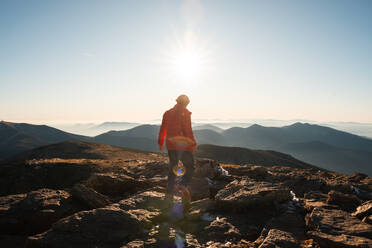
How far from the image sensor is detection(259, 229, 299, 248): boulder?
413 cm

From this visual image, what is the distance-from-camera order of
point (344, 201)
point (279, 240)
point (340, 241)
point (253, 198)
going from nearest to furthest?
1. point (340, 241)
2. point (279, 240)
3. point (253, 198)
4. point (344, 201)

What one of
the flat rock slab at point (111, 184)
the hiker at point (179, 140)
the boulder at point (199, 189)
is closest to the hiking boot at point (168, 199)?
the hiker at point (179, 140)

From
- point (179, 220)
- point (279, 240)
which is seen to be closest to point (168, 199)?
point (179, 220)

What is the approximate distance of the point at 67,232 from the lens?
167 inches

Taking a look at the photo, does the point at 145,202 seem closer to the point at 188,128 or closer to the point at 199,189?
the point at 188,128

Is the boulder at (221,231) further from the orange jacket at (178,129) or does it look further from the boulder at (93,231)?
the orange jacket at (178,129)

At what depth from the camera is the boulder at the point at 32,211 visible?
5.12m

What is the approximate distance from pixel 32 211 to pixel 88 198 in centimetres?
133

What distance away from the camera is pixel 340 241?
385 centimetres

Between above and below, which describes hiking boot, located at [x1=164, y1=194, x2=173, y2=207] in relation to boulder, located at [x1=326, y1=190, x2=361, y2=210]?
above

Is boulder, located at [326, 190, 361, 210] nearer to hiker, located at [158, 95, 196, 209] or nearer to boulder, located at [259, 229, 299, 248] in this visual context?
boulder, located at [259, 229, 299, 248]

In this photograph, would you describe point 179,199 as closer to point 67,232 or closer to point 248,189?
point 248,189

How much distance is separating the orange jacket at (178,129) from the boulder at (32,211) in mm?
3446

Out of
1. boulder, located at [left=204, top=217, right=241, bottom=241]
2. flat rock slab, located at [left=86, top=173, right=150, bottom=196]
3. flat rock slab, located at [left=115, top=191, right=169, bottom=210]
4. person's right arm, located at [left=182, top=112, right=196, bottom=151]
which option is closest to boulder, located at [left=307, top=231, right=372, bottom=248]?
boulder, located at [left=204, top=217, right=241, bottom=241]
